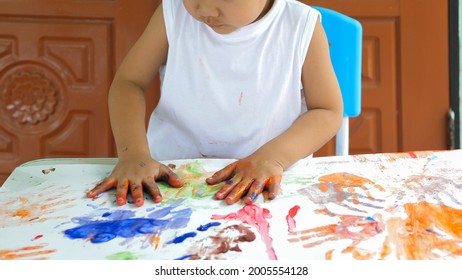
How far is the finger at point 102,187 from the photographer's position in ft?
2.91

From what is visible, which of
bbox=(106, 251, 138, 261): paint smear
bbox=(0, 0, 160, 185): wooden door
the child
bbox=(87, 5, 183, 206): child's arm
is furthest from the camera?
bbox=(0, 0, 160, 185): wooden door

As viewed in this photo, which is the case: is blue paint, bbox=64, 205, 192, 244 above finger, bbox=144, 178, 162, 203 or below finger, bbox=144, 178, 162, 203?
below

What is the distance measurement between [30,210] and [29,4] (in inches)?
67.9

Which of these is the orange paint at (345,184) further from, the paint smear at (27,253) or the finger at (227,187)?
the paint smear at (27,253)

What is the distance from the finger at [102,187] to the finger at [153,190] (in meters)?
0.05

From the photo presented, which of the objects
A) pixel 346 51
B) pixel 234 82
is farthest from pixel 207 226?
pixel 346 51

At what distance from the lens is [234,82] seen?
1.23 metres

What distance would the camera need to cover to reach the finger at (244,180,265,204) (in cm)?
85

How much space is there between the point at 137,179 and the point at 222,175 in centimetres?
12

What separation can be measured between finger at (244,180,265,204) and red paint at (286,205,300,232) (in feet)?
0.20

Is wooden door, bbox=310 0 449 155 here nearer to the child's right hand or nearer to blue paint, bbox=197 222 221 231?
the child's right hand

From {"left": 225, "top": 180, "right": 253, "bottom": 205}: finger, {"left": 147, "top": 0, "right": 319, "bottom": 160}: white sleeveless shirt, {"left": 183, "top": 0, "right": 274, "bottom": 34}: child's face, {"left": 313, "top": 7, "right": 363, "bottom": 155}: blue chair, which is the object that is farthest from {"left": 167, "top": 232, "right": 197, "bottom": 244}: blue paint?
{"left": 313, "top": 7, "right": 363, "bottom": 155}: blue chair

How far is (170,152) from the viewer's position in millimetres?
1281

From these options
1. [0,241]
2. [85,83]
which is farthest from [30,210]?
[85,83]
